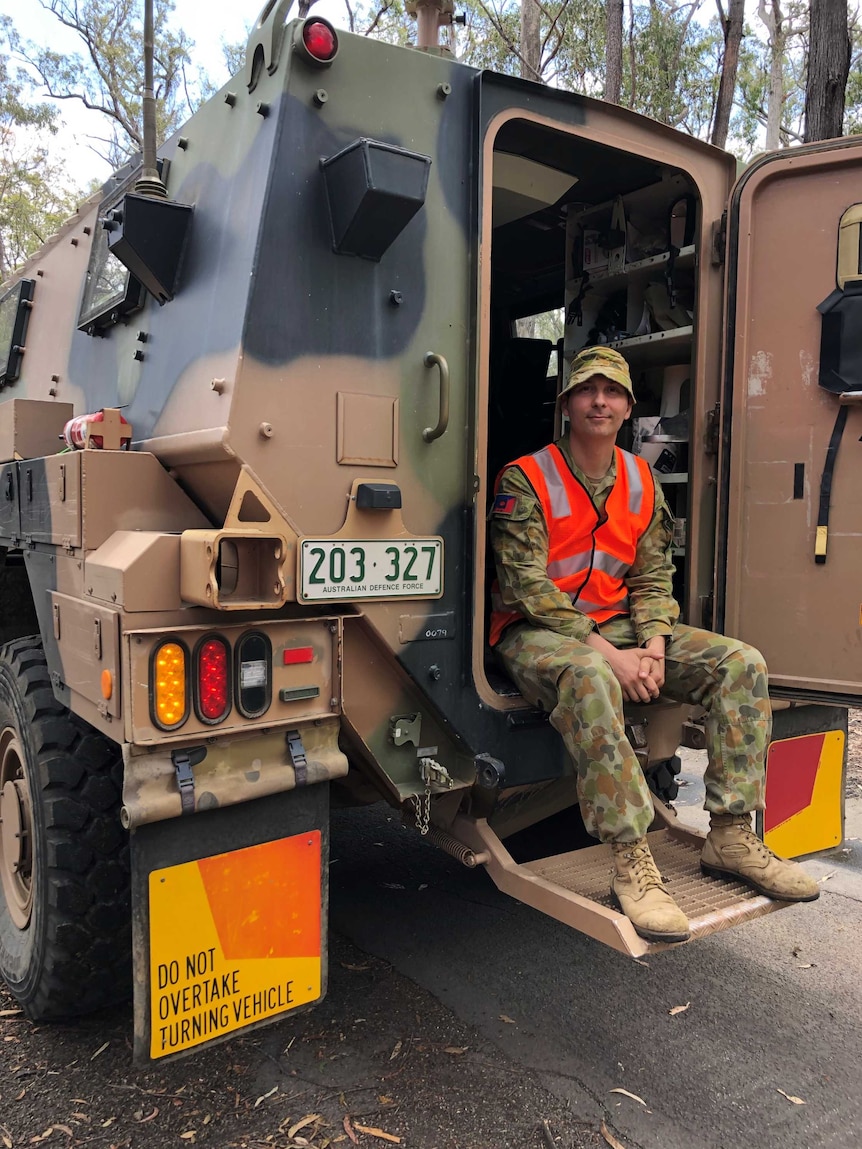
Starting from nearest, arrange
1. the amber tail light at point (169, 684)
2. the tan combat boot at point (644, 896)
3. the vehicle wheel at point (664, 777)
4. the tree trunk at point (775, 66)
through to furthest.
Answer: the amber tail light at point (169, 684) < the tan combat boot at point (644, 896) < the vehicle wheel at point (664, 777) < the tree trunk at point (775, 66)

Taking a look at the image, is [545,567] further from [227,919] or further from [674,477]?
[227,919]

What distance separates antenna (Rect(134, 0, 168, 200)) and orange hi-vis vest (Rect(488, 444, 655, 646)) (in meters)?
1.36

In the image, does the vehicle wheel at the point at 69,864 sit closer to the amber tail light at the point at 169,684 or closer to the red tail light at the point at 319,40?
the amber tail light at the point at 169,684

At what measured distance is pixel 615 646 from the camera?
114 inches

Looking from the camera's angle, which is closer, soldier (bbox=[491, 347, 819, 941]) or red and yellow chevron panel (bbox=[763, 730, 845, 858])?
soldier (bbox=[491, 347, 819, 941])

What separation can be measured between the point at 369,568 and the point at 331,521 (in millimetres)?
157

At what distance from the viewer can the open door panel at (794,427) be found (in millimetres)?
2797

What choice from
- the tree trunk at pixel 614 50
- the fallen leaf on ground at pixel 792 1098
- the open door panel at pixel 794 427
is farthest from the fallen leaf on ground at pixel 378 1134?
the tree trunk at pixel 614 50

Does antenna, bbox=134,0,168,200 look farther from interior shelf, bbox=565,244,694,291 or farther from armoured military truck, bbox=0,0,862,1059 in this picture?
interior shelf, bbox=565,244,694,291

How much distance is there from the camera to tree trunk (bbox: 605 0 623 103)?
36.9ft

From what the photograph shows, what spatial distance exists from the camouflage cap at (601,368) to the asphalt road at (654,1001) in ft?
6.58

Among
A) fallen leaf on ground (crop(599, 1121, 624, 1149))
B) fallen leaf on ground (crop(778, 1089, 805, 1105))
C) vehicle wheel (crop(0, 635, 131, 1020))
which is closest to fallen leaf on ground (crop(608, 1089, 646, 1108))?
fallen leaf on ground (crop(599, 1121, 624, 1149))

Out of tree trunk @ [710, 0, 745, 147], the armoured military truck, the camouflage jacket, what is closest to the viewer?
the armoured military truck

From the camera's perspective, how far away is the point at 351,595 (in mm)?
2234
